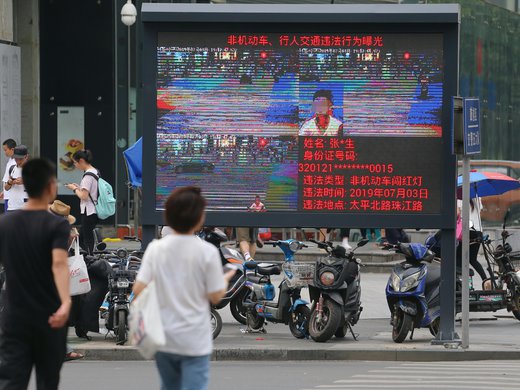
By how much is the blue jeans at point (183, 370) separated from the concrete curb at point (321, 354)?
6435 millimetres

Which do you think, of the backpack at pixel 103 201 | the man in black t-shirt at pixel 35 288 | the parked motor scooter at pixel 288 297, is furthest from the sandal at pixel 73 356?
the man in black t-shirt at pixel 35 288

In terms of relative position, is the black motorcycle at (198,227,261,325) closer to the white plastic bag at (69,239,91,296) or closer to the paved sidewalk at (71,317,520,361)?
the paved sidewalk at (71,317,520,361)

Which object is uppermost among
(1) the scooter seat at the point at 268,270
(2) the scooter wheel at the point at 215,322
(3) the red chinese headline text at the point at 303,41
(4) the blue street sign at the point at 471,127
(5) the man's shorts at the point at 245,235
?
(3) the red chinese headline text at the point at 303,41

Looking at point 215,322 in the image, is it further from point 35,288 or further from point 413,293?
point 35,288

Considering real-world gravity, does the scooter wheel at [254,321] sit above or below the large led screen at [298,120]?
below

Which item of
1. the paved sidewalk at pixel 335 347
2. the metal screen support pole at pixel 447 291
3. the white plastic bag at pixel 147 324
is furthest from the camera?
the metal screen support pole at pixel 447 291

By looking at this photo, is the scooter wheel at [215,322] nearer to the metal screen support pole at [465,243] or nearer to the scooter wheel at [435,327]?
the scooter wheel at [435,327]

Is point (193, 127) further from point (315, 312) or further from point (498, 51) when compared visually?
point (498, 51)

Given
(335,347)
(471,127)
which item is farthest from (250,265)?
(471,127)

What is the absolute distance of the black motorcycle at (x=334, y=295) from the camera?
14164mm

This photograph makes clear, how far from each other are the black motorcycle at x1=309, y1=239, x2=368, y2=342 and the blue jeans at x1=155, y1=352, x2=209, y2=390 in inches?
277

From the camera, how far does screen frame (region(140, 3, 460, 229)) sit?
45.4ft

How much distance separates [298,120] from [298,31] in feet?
3.00

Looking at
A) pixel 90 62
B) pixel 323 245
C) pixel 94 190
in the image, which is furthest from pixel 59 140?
pixel 323 245
